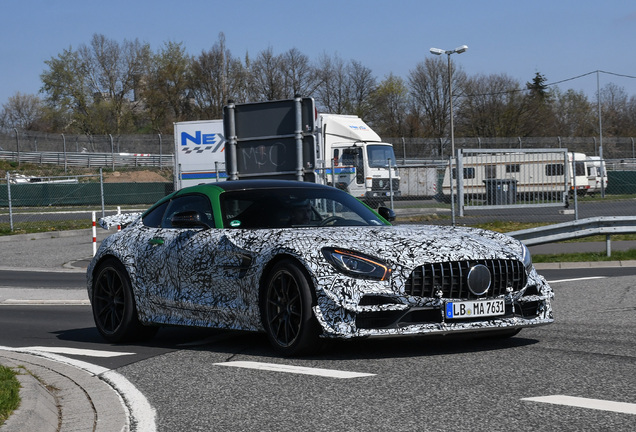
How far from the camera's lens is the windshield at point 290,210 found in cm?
794

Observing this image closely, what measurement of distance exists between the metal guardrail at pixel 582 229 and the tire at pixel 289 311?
10.7 m

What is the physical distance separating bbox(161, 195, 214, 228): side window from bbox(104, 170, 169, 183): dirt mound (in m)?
50.6

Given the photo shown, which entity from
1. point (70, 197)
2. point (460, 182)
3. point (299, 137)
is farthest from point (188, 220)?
point (70, 197)

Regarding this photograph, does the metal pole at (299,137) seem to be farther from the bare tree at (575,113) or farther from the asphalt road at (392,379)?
the bare tree at (575,113)

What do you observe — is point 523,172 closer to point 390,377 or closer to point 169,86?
point 390,377

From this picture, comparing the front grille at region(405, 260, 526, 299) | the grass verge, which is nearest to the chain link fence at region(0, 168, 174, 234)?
the grass verge

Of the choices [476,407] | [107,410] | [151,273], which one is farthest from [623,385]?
[151,273]

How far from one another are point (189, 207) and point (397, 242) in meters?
2.38

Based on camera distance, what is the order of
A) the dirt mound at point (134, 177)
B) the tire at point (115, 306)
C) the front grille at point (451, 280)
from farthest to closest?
the dirt mound at point (134, 177)
the tire at point (115, 306)
the front grille at point (451, 280)

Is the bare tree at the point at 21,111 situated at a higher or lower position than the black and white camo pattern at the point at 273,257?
higher

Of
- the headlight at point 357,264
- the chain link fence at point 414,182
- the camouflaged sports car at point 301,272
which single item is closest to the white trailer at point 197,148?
the chain link fence at point 414,182

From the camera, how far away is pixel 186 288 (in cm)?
805

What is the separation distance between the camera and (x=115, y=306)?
28.7ft

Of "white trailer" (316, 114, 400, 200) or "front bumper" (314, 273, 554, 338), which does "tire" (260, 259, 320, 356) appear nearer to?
"front bumper" (314, 273, 554, 338)
